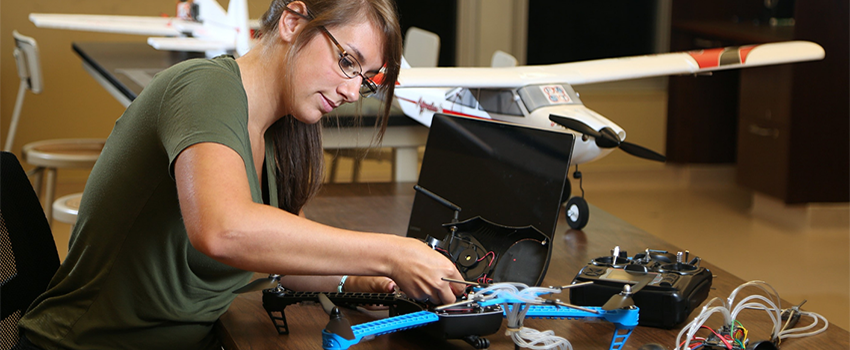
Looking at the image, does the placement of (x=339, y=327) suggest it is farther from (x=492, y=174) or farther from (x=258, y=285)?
(x=492, y=174)

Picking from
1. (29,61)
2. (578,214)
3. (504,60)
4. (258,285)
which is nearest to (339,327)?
(258,285)

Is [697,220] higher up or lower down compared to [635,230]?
lower down

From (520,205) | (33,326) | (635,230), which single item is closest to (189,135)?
(33,326)

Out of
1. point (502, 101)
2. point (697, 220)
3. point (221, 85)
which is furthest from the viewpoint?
point (697, 220)

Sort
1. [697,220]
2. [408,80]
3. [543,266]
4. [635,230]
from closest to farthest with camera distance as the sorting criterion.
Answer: [543,266] < [635,230] < [408,80] < [697,220]

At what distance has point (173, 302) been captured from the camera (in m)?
1.11

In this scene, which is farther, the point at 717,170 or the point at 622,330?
the point at 717,170

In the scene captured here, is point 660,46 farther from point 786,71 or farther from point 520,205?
point 520,205

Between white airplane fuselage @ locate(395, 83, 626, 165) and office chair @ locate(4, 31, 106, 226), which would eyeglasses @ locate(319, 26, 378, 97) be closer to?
white airplane fuselage @ locate(395, 83, 626, 165)

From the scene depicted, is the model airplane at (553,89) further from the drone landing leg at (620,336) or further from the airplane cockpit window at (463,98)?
the drone landing leg at (620,336)

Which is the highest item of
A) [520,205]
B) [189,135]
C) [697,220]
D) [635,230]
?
[189,135]

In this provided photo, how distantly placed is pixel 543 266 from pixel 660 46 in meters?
4.93

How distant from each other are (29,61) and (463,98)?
1.98 metres

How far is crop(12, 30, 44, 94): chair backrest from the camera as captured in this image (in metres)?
3.28
